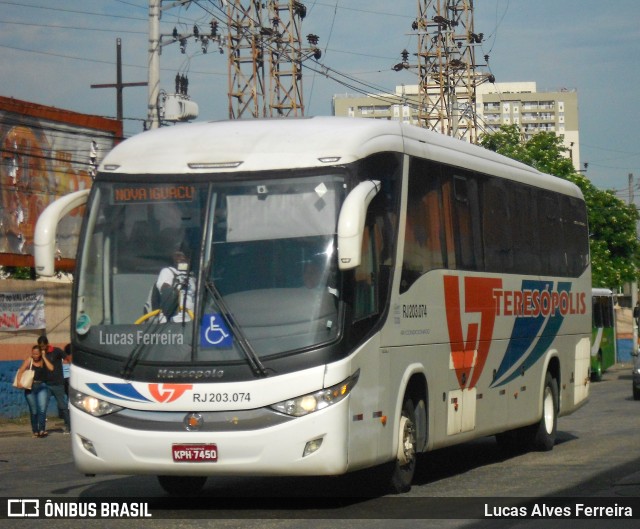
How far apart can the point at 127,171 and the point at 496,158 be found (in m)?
5.92

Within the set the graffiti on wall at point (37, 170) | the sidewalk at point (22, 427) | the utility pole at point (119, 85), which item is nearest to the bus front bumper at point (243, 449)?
the sidewalk at point (22, 427)

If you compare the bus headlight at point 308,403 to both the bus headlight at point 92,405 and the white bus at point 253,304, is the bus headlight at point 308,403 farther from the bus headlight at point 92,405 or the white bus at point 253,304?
the bus headlight at point 92,405

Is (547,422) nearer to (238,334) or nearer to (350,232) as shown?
(238,334)

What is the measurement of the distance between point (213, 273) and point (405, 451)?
2.80 meters

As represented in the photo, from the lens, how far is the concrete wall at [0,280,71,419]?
25766 millimetres

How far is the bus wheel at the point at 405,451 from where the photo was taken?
1168 cm

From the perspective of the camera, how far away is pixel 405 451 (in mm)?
11844

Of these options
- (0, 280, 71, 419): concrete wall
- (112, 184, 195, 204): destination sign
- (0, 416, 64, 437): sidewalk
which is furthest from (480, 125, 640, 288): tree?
(112, 184, 195, 204): destination sign

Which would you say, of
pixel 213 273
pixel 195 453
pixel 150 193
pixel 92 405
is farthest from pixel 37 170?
pixel 195 453

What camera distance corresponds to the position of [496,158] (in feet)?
50.9

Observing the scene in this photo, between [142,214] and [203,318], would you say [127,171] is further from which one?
[203,318]

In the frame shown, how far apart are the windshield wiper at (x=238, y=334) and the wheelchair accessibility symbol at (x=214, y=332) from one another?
5cm

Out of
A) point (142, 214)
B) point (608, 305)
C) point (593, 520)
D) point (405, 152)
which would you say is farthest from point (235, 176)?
point (608, 305)

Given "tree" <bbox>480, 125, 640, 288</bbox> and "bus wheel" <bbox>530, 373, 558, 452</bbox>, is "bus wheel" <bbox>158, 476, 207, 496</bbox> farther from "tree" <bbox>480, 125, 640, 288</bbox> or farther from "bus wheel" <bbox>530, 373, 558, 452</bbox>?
"tree" <bbox>480, 125, 640, 288</bbox>
